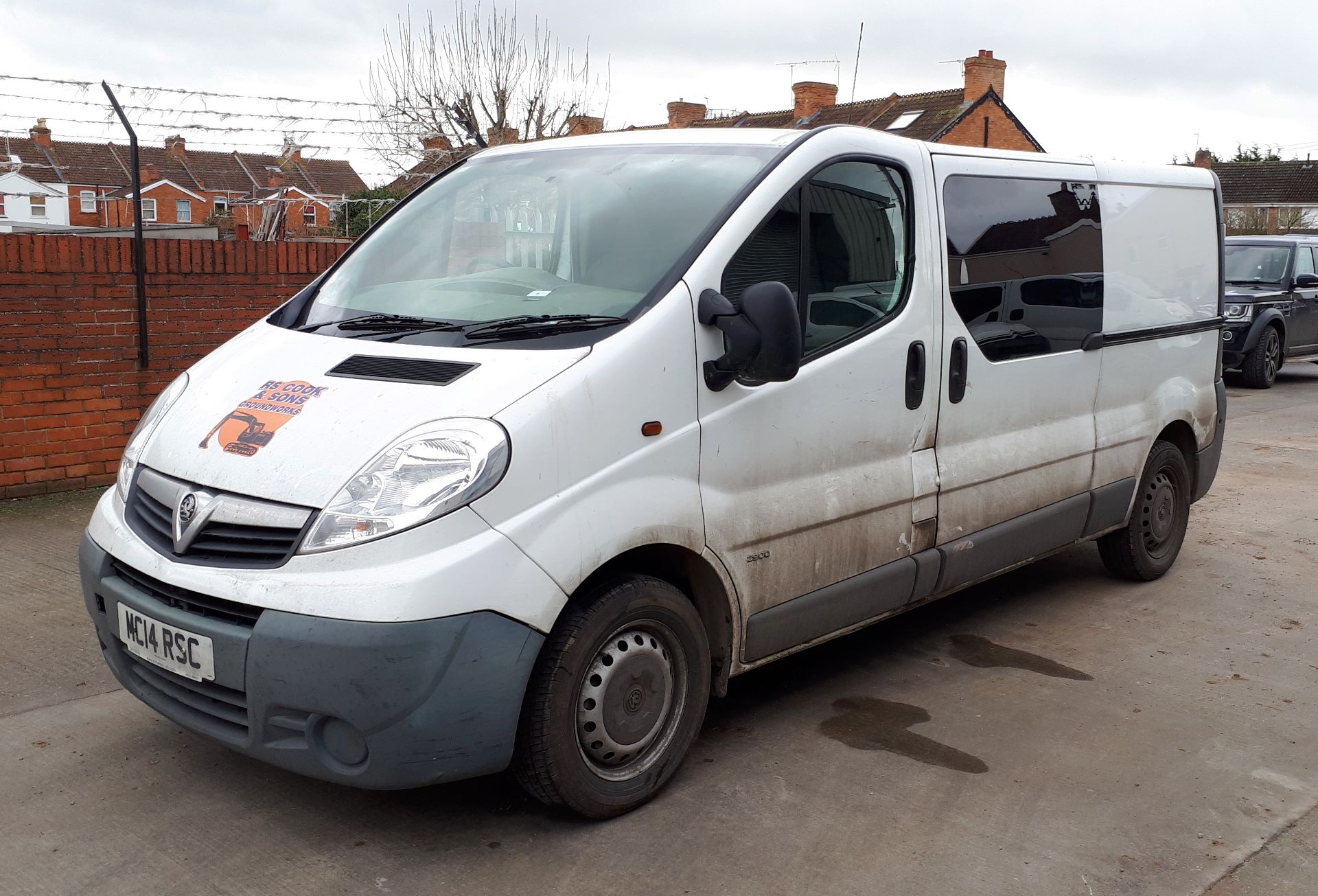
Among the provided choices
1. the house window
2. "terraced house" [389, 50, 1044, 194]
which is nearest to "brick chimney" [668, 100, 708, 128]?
"terraced house" [389, 50, 1044, 194]

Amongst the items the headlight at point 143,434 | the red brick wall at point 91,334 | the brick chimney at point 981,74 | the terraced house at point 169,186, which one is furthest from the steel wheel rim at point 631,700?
the brick chimney at point 981,74

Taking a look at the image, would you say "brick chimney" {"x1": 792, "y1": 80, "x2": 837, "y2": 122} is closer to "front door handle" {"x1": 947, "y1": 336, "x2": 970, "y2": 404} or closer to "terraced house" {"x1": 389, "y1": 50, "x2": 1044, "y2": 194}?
"terraced house" {"x1": 389, "y1": 50, "x2": 1044, "y2": 194}

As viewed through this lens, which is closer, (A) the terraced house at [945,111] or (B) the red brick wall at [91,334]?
(B) the red brick wall at [91,334]

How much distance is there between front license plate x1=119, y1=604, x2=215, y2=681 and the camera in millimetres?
3086

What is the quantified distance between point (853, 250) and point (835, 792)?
5.76 ft

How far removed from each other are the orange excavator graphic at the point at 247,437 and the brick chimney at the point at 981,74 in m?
31.8

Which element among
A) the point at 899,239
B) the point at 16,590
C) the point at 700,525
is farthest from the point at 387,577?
the point at 16,590

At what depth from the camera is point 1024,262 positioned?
190 inches

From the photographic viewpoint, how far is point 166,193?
64.3 m

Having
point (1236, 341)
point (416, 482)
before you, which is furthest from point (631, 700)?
point (1236, 341)

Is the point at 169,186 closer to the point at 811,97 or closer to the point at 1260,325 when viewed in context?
the point at 811,97

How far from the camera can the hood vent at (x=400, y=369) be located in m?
3.25

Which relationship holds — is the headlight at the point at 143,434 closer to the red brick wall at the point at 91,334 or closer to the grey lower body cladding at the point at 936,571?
the grey lower body cladding at the point at 936,571

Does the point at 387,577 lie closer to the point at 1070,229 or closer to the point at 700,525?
the point at 700,525
